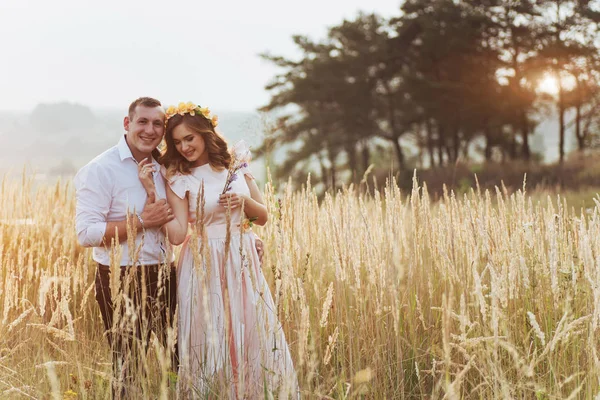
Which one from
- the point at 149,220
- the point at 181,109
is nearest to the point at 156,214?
the point at 149,220

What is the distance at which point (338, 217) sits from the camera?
11.1 feet

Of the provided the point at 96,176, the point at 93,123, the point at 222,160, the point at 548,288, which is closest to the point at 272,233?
the point at 222,160

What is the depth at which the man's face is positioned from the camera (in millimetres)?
3330

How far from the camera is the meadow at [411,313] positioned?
2.47 metres

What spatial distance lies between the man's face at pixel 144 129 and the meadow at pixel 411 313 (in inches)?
28.2

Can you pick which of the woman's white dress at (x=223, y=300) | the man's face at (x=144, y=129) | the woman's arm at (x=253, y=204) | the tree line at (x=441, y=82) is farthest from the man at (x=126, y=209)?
the tree line at (x=441, y=82)

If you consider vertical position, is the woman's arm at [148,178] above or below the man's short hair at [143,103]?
below

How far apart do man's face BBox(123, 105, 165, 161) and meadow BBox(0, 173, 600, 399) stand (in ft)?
2.35

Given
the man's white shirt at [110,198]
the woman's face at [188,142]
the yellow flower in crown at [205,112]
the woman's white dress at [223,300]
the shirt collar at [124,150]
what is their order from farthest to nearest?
the yellow flower in crown at [205,112], the woman's face at [188,142], the shirt collar at [124,150], the man's white shirt at [110,198], the woman's white dress at [223,300]

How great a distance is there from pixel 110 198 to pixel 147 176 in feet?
0.82

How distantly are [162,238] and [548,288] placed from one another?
204 centimetres

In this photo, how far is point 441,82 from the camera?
23797 millimetres

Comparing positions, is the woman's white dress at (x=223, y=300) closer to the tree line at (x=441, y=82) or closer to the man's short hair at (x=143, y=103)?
the man's short hair at (x=143, y=103)

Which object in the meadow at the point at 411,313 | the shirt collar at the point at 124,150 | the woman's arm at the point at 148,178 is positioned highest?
the shirt collar at the point at 124,150
